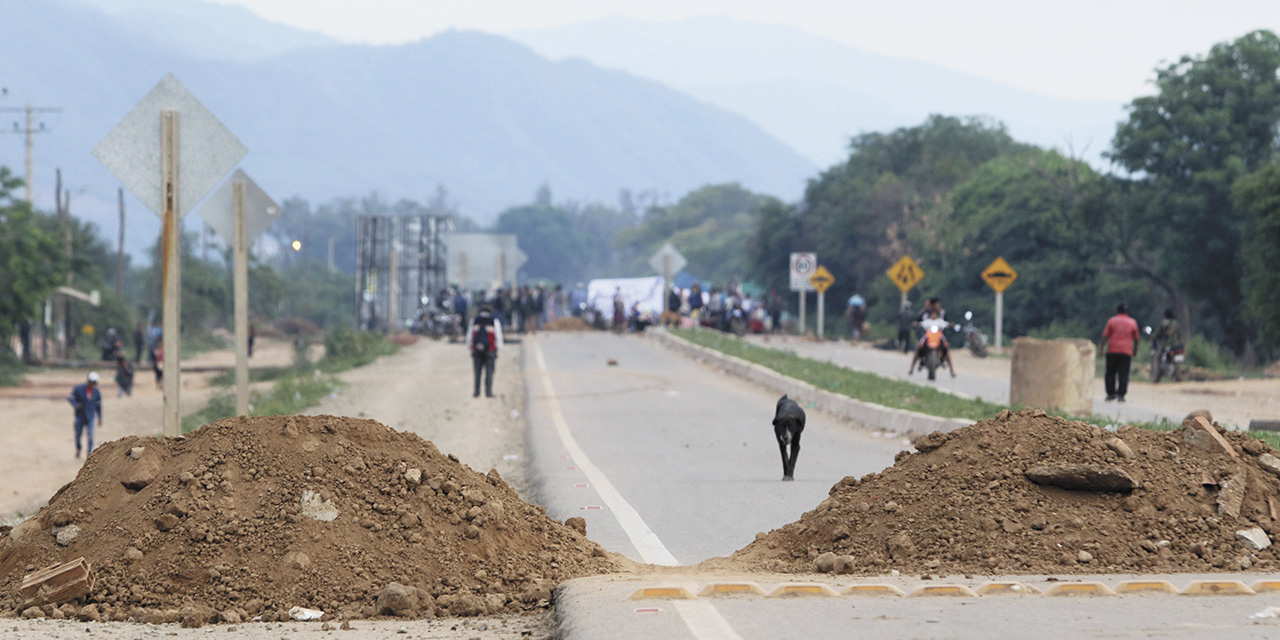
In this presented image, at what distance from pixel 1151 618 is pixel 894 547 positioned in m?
1.50

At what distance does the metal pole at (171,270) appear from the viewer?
34.6 feet

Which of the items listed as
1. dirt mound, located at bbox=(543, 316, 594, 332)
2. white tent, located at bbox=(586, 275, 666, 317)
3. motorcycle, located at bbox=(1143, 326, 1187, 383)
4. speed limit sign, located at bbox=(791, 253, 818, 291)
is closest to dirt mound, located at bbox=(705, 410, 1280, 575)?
motorcycle, located at bbox=(1143, 326, 1187, 383)

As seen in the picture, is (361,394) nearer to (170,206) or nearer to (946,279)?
(170,206)

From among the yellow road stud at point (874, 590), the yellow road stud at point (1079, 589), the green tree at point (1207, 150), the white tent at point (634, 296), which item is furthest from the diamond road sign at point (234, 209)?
the white tent at point (634, 296)

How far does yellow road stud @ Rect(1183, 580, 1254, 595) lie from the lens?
6203 millimetres

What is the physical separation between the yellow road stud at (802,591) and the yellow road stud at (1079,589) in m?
1.01

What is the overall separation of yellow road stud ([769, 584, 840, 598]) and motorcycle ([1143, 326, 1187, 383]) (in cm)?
2159

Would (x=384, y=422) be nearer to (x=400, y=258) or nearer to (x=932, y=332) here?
(x=932, y=332)

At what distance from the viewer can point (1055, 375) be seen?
57.4 feet

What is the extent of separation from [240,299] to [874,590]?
875 centimetres

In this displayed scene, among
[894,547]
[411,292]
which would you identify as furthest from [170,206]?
[411,292]

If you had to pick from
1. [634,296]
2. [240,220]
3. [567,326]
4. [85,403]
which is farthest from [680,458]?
[634,296]

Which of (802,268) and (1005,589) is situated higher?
(802,268)

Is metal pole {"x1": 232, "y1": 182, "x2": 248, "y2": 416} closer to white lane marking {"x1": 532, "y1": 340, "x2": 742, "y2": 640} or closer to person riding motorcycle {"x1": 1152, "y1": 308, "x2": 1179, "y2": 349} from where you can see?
white lane marking {"x1": 532, "y1": 340, "x2": 742, "y2": 640}
